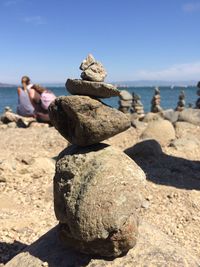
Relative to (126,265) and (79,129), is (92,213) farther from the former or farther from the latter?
(79,129)

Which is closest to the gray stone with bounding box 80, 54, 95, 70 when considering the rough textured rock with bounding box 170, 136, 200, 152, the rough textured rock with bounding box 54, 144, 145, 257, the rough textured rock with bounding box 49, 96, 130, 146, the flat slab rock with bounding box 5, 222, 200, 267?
the rough textured rock with bounding box 49, 96, 130, 146

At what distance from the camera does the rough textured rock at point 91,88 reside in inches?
174

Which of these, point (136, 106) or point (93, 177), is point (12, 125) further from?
point (93, 177)

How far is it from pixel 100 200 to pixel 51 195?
4.12m

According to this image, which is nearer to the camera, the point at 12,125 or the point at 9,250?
the point at 9,250

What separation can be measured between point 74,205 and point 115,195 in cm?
45

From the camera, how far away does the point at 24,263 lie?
453 centimetres

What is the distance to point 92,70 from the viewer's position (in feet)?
14.8

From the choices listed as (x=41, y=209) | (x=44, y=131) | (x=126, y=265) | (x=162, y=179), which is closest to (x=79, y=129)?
(x=126, y=265)

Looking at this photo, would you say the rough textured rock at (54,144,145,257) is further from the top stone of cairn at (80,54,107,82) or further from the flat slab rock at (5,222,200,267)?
the top stone of cairn at (80,54,107,82)

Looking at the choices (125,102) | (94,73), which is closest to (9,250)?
(94,73)

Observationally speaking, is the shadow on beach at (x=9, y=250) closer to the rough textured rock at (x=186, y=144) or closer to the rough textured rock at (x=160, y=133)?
the rough textured rock at (x=186, y=144)

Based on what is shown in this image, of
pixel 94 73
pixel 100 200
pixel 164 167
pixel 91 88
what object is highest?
pixel 94 73

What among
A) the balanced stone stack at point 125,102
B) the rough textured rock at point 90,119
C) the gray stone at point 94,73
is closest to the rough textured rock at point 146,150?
the rough textured rock at point 90,119
